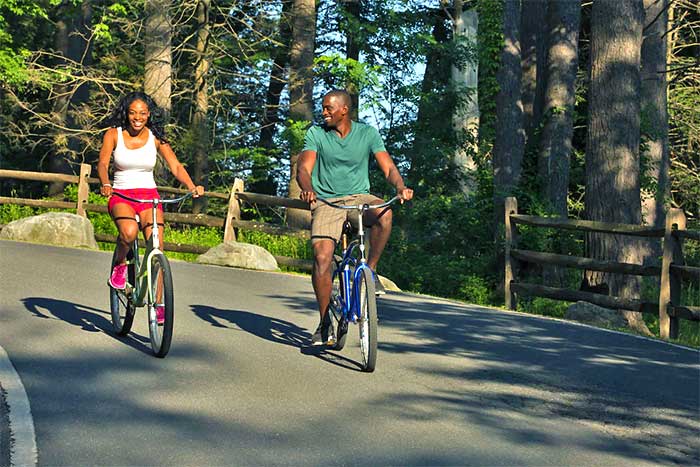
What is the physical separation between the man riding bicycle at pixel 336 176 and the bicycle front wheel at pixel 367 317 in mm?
296

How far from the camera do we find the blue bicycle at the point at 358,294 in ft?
29.1

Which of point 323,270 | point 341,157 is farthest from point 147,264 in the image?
point 341,157

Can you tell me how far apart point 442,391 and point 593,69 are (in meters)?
10.2

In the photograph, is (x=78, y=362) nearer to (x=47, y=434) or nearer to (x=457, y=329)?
(x=47, y=434)

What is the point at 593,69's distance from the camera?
17594 mm

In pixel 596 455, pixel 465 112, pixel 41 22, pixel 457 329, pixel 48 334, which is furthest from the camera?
pixel 41 22

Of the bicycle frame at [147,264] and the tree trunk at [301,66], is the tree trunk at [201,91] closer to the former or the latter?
the tree trunk at [301,66]

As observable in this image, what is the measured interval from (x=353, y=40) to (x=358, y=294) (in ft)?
67.3

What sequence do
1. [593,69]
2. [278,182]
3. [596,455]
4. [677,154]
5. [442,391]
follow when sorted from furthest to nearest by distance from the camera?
[278,182]
[677,154]
[593,69]
[442,391]
[596,455]

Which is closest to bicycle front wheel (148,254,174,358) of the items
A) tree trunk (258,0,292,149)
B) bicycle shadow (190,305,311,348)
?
bicycle shadow (190,305,311,348)

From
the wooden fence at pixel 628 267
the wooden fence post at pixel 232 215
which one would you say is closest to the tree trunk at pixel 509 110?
the wooden fence post at pixel 232 215

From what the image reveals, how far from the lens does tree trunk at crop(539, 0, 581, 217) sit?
2286 centimetres

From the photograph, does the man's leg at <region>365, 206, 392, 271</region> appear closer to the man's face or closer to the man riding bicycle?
the man riding bicycle

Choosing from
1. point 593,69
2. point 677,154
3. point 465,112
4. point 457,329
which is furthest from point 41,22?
point 457,329
